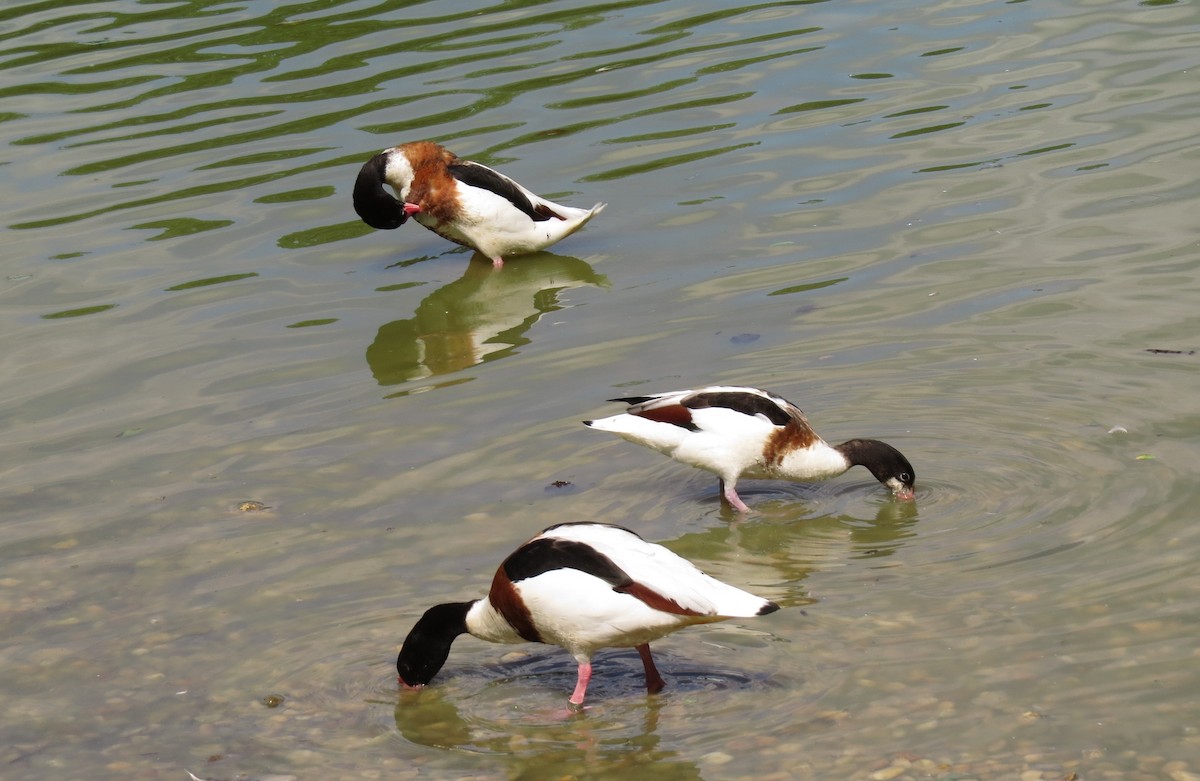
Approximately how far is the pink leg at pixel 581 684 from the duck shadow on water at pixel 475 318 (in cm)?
437

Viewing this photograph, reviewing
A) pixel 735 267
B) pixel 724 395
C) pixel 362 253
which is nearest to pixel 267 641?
pixel 724 395

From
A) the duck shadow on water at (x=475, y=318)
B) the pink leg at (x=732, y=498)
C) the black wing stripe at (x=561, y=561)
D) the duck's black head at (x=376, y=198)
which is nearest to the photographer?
the black wing stripe at (x=561, y=561)

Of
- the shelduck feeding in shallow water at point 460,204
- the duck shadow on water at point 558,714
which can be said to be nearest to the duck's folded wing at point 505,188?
the shelduck feeding in shallow water at point 460,204

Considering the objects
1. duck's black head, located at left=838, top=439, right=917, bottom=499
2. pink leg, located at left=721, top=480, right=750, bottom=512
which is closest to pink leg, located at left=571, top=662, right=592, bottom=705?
pink leg, located at left=721, top=480, right=750, bottom=512

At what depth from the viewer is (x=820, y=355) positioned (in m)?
10.2

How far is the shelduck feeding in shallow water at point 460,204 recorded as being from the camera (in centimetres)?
1270

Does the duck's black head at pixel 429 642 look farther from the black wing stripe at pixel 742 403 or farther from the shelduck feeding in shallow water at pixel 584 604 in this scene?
the black wing stripe at pixel 742 403

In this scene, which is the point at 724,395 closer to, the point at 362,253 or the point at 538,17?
the point at 362,253

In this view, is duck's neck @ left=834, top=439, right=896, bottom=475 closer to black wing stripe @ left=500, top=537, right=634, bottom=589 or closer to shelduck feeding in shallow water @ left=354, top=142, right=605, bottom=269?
black wing stripe @ left=500, top=537, right=634, bottom=589

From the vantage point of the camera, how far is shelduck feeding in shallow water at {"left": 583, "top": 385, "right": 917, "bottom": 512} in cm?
846

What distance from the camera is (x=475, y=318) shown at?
1204 centimetres

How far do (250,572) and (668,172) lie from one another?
277 inches

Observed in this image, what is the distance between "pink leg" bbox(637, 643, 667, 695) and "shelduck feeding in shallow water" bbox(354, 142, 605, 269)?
631 centimetres

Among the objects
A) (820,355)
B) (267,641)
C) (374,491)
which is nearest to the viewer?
(267,641)
